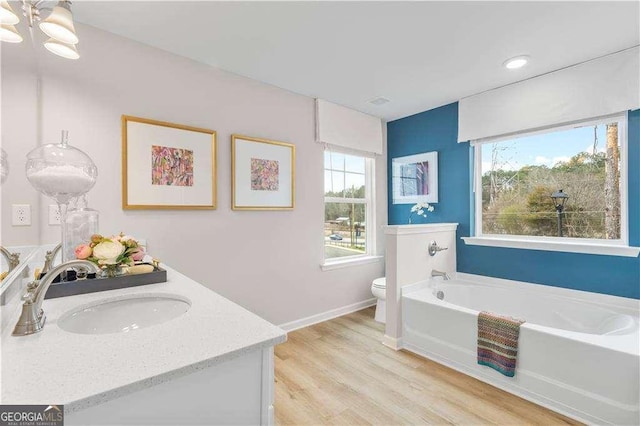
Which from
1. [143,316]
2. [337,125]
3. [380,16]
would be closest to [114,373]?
[143,316]

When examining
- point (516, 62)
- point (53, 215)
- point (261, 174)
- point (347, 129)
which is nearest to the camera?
point (53, 215)

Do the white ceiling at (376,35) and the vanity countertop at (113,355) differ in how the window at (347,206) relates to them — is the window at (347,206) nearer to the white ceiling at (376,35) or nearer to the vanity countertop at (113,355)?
the white ceiling at (376,35)

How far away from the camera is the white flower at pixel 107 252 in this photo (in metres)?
1.15

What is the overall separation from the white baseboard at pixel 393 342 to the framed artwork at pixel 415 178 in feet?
5.37

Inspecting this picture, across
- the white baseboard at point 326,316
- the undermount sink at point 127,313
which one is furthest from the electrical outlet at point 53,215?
the white baseboard at point 326,316

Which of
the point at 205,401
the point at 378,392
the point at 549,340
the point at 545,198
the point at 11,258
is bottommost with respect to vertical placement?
the point at 378,392

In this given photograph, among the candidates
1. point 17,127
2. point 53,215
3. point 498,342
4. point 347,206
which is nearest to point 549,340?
point 498,342

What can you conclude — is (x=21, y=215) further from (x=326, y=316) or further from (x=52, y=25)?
(x=326, y=316)

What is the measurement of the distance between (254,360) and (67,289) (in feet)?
2.73

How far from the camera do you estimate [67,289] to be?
1.10 m

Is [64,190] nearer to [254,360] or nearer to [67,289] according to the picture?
[67,289]

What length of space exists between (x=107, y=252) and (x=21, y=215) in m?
1.06

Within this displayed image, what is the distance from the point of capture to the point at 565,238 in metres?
2.63

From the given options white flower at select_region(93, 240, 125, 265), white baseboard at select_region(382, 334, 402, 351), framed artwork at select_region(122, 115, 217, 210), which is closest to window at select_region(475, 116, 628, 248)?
white baseboard at select_region(382, 334, 402, 351)
